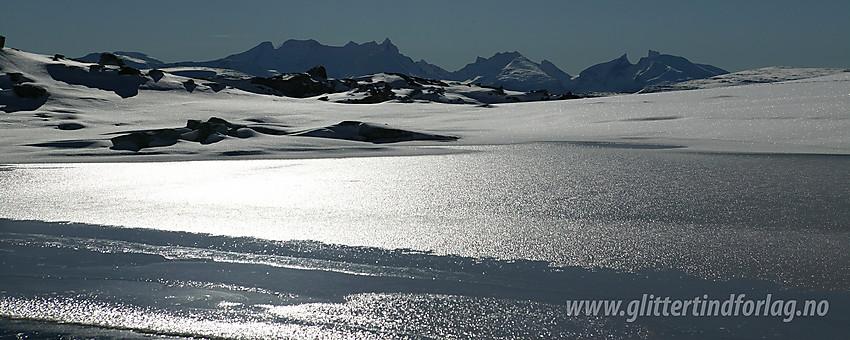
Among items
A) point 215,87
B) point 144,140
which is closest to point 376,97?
point 215,87

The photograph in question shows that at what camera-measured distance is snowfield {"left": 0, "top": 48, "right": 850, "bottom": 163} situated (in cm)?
766

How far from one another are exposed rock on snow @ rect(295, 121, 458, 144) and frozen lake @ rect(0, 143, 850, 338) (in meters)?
3.47

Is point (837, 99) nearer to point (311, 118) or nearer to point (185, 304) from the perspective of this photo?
point (311, 118)

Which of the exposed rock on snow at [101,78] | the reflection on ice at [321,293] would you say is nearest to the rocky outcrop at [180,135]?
the reflection on ice at [321,293]

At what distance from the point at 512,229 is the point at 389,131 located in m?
6.50

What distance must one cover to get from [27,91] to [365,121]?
9.20 metres

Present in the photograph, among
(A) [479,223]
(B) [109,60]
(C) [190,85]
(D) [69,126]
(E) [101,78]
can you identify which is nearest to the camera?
(A) [479,223]

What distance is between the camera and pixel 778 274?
7.94 feet

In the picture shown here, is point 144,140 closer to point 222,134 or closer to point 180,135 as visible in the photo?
point 180,135

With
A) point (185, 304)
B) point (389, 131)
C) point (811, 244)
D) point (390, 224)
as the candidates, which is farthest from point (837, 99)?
point (185, 304)

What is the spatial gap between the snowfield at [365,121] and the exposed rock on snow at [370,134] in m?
0.12

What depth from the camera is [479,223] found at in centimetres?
340

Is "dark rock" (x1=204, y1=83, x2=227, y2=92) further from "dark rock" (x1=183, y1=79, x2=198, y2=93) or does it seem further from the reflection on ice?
the reflection on ice

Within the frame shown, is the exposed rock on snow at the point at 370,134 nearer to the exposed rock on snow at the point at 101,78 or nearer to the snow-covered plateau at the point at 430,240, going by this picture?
the snow-covered plateau at the point at 430,240
